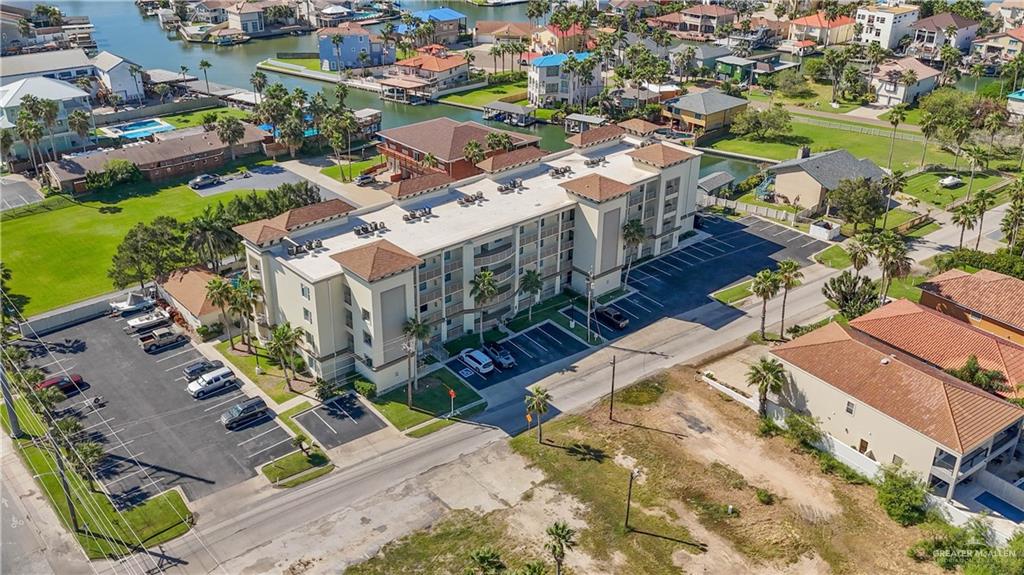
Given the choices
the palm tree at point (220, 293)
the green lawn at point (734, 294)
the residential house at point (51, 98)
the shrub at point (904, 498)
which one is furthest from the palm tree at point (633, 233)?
the residential house at point (51, 98)

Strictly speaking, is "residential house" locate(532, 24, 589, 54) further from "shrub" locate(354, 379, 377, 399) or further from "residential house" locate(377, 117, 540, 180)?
"shrub" locate(354, 379, 377, 399)

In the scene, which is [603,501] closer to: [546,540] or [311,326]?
[546,540]

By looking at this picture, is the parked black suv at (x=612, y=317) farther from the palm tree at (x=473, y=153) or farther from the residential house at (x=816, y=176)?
A: the residential house at (x=816, y=176)

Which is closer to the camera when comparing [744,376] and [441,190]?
[744,376]

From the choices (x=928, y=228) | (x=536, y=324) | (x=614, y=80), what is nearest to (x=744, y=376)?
(x=536, y=324)

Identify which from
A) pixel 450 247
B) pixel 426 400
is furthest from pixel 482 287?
pixel 426 400

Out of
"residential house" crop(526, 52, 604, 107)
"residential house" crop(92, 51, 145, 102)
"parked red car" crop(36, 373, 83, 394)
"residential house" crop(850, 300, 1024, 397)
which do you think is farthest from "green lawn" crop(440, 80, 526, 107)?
"parked red car" crop(36, 373, 83, 394)

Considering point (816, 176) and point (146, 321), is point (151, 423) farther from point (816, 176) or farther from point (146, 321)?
point (816, 176)
